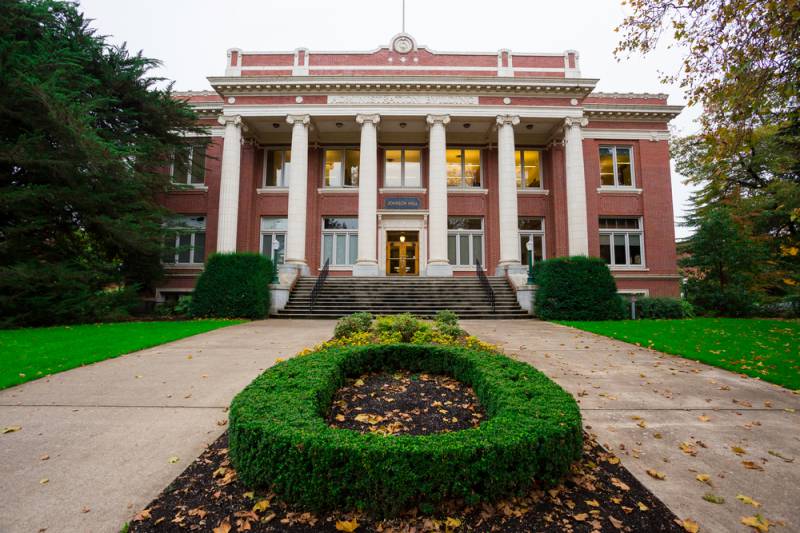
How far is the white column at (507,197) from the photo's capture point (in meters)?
18.2

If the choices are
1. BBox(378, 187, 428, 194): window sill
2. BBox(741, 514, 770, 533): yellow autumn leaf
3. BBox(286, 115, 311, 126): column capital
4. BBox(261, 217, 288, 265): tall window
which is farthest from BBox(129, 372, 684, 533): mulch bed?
BBox(261, 217, 288, 265): tall window

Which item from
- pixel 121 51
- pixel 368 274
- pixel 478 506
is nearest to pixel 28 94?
pixel 121 51

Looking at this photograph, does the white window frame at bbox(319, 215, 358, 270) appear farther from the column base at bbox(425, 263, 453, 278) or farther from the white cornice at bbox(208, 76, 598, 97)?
the white cornice at bbox(208, 76, 598, 97)

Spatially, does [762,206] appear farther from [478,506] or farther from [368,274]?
[478,506]

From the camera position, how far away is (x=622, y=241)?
21188 mm

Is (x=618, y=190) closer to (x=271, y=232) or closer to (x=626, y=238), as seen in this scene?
(x=626, y=238)

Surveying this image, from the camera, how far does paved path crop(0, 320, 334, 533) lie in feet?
7.87

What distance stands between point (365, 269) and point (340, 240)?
4.63 metres

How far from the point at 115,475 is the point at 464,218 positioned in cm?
2066

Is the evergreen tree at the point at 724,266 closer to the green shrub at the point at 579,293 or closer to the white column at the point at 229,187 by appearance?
the green shrub at the point at 579,293

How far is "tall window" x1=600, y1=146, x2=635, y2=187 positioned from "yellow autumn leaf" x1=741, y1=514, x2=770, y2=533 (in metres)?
22.4

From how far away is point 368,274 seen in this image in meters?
17.8

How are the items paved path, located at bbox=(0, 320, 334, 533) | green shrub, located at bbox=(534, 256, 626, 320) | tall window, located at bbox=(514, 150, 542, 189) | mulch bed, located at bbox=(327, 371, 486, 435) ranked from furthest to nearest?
tall window, located at bbox=(514, 150, 542, 189), green shrub, located at bbox=(534, 256, 626, 320), mulch bed, located at bbox=(327, 371, 486, 435), paved path, located at bbox=(0, 320, 334, 533)

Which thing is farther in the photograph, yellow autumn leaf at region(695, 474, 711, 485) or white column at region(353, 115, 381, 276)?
white column at region(353, 115, 381, 276)
